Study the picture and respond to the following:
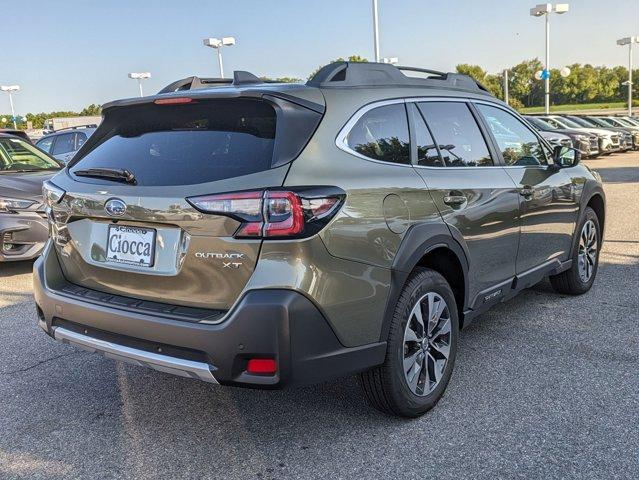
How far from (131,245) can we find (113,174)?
1.32 ft

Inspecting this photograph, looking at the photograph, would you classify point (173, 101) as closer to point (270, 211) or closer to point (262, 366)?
point (270, 211)

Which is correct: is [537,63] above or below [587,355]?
above

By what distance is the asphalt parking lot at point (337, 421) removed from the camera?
279 cm

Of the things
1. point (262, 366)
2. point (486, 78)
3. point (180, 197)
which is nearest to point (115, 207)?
point (180, 197)

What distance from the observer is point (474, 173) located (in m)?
3.75

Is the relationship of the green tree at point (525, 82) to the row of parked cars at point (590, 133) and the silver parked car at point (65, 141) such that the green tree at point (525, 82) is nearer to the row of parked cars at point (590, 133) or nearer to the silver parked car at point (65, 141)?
the row of parked cars at point (590, 133)

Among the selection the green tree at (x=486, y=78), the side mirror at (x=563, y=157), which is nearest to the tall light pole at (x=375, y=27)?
the side mirror at (x=563, y=157)

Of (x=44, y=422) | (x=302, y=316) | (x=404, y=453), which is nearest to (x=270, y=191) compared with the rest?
(x=302, y=316)

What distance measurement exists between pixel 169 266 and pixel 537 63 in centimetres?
10284

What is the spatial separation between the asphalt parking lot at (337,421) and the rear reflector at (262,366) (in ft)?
1.77

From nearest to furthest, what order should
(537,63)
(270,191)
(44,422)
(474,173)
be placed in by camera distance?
(270,191)
(44,422)
(474,173)
(537,63)

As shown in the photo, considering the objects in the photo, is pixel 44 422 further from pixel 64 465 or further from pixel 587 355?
pixel 587 355

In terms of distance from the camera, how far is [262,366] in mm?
2541

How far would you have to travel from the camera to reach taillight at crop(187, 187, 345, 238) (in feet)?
8.18
